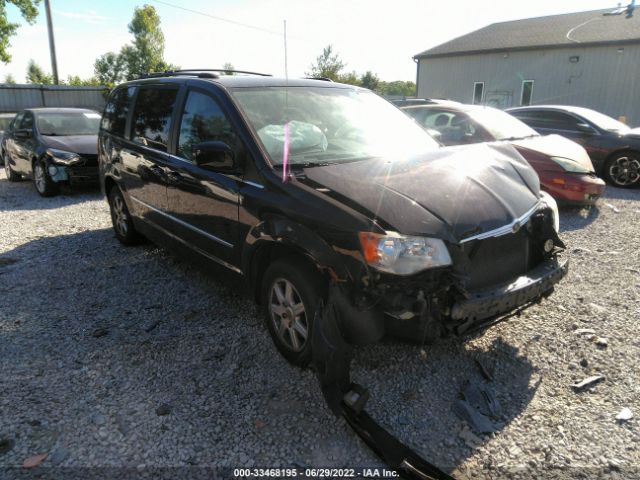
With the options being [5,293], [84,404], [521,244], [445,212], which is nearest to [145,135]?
[5,293]

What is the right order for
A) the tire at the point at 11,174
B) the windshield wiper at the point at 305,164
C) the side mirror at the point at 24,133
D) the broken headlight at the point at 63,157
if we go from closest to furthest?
1. the windshield wiper at the point at 305,164
2. the broken headlight at the point at 63,157
3. the side mirror at the point at 24,133
4. the tire at the point at 11,174

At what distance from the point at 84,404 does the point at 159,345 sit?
28.4 inches

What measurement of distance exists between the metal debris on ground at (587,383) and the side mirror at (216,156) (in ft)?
8.46

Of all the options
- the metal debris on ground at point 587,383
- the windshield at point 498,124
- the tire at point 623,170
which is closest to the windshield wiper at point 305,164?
the metal debris on ground at point 587,383

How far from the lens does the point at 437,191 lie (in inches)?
112

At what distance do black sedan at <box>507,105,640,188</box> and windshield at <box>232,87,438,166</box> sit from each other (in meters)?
6.65

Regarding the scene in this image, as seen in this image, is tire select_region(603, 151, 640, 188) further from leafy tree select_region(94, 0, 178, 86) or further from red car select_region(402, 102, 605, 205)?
leafy tree select_region(94, 0, 178, 86)

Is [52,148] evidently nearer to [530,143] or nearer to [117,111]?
[117,111]

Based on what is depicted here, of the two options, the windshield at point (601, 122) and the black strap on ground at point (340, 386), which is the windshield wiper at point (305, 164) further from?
the windshield at point (601, 122)

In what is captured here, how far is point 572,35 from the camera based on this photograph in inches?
918

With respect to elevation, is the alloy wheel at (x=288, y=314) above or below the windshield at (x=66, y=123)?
below

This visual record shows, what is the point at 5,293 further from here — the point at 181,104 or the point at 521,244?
the point at 521,244

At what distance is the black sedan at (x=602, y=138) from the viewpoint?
891 centimetres

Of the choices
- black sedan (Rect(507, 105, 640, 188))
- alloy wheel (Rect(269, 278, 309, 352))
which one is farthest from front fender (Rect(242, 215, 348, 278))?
black sedan (Rect(507, 105, 640, 188))
